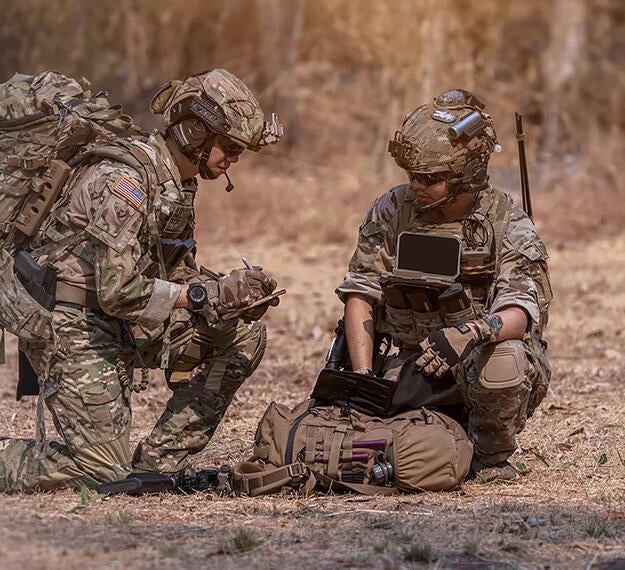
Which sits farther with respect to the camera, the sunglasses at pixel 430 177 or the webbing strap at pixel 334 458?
the sunglasses at pixel 430 177

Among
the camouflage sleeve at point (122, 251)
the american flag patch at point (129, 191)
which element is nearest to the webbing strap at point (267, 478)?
the camouflage sleeve at point (122, 251)

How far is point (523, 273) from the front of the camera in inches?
239

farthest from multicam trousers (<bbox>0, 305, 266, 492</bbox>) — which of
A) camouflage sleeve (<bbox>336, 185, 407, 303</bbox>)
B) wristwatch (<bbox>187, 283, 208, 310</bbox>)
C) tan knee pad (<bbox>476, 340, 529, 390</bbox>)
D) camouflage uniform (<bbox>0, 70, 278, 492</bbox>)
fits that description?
tan knee pad (<bbox>476, 340, 529, 390</bbox>)

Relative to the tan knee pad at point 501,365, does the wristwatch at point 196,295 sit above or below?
above

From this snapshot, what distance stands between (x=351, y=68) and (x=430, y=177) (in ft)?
39.3

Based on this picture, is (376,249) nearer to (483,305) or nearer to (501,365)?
(483,305)

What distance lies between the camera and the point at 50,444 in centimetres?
608

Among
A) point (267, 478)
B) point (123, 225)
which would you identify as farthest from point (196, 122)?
point (267, 478)

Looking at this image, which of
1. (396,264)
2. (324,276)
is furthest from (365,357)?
(324,276)

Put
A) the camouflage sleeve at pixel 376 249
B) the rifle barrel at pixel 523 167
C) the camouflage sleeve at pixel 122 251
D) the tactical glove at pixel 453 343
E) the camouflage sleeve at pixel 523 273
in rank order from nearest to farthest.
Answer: the camouflage sleeve at pixel 122 251 → the tactical glove at pixel 453 343 → the camouflage sleeve at pixel 523 273 → the camouflage sleeve at pixel 376 249 → the rifle barrel at pixel 523 167

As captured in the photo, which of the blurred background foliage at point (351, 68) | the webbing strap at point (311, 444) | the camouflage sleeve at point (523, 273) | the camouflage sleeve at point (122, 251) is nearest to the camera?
the camouflage sleeve at point (122, 251)

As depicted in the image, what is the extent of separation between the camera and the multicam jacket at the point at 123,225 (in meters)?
5.64

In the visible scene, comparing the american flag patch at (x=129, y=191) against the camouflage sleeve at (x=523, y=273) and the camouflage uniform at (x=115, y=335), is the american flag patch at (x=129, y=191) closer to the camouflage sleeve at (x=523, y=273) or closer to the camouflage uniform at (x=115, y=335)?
the camouflage uniform at (x=115, y=335)

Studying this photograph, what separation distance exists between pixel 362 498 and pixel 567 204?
29.1ft
